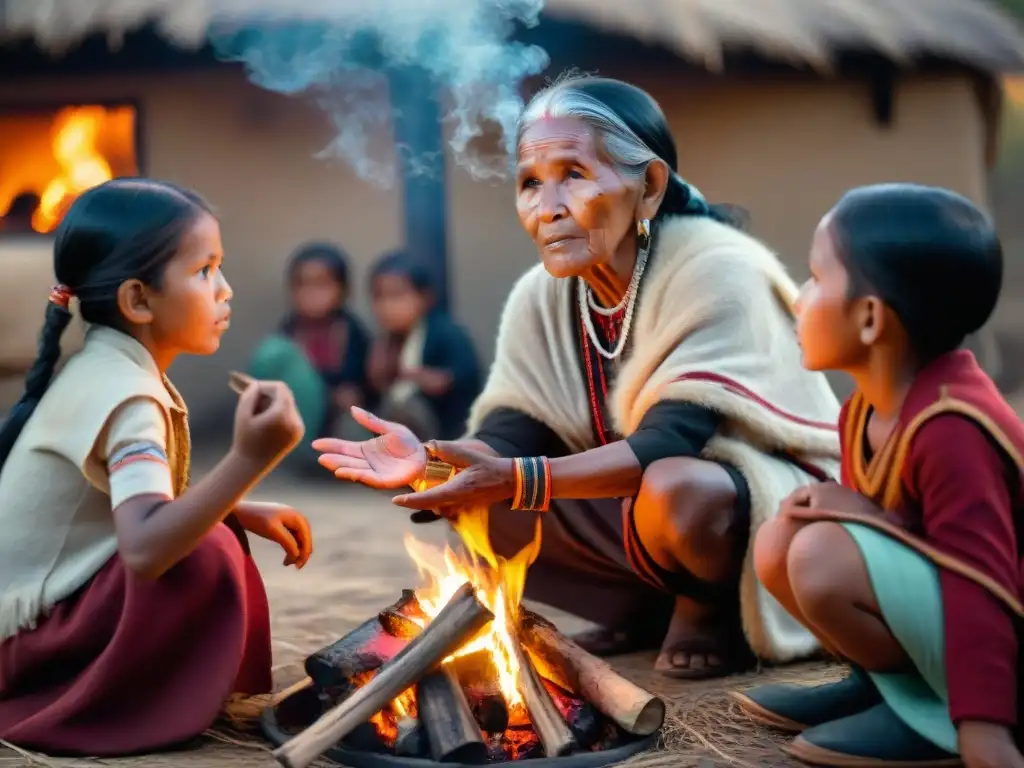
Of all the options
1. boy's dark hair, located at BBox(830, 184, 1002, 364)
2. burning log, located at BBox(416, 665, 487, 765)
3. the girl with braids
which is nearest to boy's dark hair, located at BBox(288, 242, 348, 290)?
the girl with braids

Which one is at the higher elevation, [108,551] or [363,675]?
[108,551]

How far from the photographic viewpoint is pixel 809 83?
8484 millimetres

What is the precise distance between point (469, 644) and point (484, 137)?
601 cm

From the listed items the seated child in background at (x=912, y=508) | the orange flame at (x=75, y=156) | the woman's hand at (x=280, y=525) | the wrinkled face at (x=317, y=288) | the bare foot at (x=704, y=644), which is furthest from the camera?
the orange flame at (x=75, y=156)

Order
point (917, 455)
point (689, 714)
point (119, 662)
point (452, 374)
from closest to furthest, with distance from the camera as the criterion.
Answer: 1. point (917, 455)
2. point (119, 662)
3. point (689, 714)
4. point (452, 374)

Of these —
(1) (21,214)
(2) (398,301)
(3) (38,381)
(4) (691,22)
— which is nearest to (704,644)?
(3) (38,381)

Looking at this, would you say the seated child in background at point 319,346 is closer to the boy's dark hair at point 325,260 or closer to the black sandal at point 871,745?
the boy's dark hair at point 325,260

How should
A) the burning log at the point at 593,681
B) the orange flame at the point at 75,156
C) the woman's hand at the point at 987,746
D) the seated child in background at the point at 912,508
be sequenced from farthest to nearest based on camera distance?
the orange flame at the point at 75,156, the burning log at the point at 593,681, the seated child in background at the point at 912,508, the woman's hand at the point at 987,746

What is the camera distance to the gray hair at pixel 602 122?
129 inches

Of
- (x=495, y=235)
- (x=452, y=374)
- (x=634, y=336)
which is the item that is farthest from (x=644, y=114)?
(x=495, y=235)

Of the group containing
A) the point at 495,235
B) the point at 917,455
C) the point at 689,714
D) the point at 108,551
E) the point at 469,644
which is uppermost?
the point at 495,235

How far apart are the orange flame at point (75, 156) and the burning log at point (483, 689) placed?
22.5 feet

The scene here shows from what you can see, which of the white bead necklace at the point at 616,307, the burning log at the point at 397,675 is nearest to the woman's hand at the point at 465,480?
the burning log at the point at 397,675

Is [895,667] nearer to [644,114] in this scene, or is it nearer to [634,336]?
[634,336]
